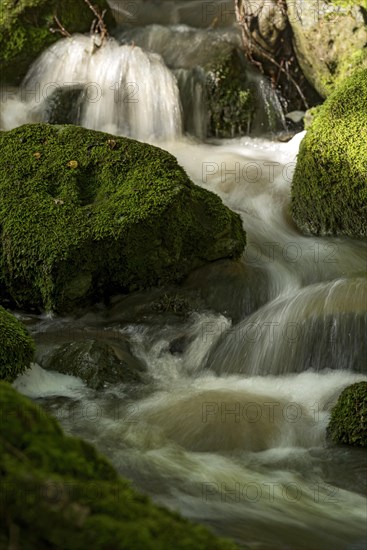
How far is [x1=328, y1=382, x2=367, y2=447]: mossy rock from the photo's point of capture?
4.77 m

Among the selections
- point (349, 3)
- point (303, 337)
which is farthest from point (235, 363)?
point (349, 3)

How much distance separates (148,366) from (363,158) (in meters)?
2.93

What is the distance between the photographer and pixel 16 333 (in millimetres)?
5586

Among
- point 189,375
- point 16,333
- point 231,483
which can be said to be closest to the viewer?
point 231,483

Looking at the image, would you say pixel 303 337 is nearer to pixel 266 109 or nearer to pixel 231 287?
pixel 231 287

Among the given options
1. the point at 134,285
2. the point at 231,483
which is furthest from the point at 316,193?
the point at 231,483

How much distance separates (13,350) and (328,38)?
6.08 meters

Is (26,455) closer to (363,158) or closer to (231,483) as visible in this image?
(231,483)

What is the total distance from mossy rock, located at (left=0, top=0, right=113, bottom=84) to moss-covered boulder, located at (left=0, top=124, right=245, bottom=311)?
337 centimetres

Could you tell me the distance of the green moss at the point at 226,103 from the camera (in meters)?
10.2

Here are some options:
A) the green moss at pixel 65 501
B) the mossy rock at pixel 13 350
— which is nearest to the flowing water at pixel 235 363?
the mossy rock at pixel 13 350

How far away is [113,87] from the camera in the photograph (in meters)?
10.0

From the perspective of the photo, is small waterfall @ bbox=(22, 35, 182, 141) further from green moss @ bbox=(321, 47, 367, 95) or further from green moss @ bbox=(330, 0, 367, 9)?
green moss @ bbox=(330, 0, 367, 9)

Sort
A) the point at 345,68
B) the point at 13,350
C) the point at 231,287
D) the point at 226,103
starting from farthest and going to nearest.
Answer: the point at 226,103
the point at 345,68
the point at 231,287
the point at 13,350
